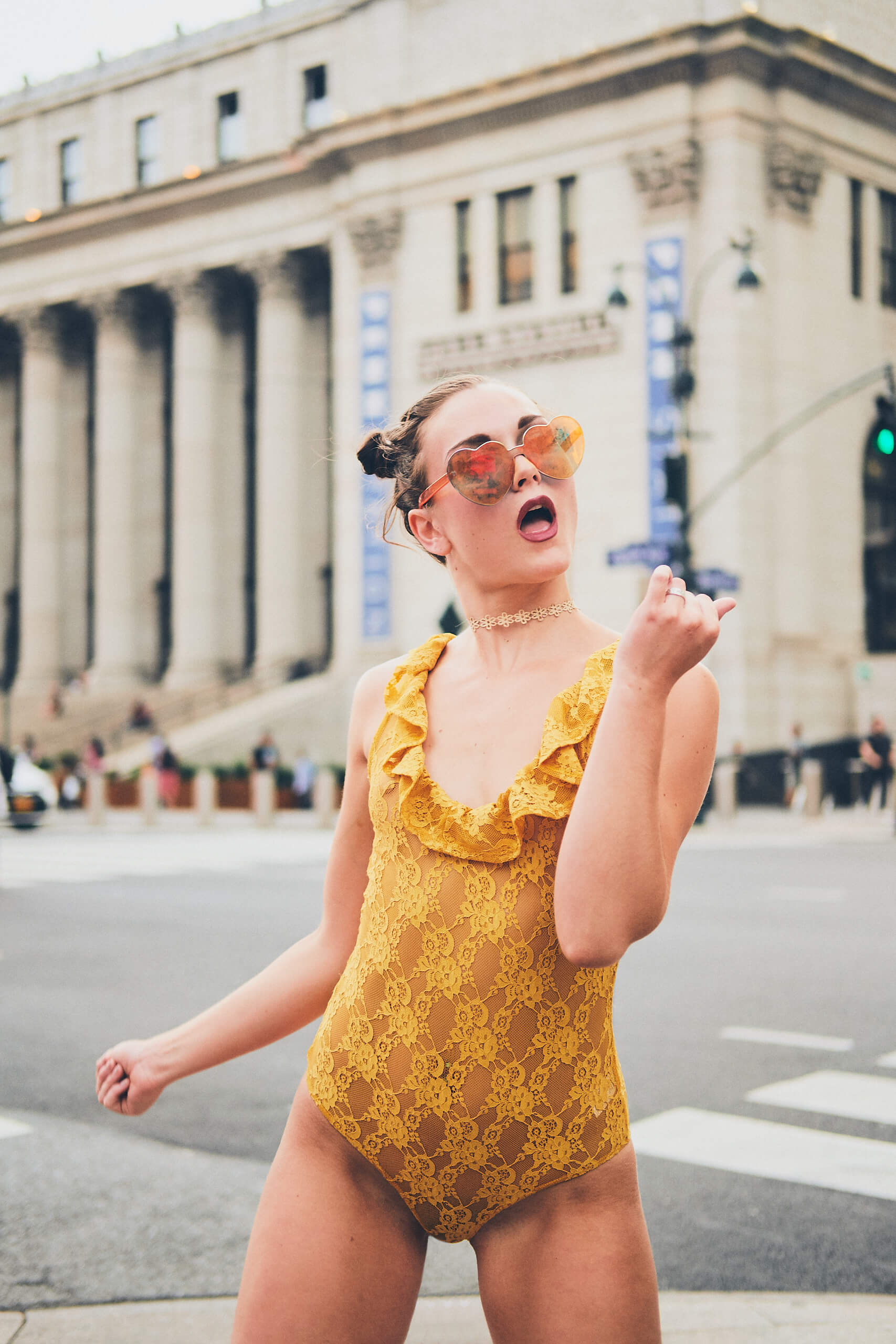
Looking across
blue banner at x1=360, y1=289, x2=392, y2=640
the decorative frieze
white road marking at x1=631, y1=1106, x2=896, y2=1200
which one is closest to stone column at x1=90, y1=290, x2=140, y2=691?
blue banner at x1=360, y1=289, x2=392, y2=640

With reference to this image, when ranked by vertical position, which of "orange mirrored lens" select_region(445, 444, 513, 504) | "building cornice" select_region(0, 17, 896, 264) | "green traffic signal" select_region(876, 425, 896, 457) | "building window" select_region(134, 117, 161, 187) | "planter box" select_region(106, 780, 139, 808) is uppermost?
"building window" select_region(134, 117, 161, 187)

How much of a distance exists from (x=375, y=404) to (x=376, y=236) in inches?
164

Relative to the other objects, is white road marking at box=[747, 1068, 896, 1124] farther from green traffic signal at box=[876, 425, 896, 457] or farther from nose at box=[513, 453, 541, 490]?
green traffic signal at box=[876, 425, 896, 457]

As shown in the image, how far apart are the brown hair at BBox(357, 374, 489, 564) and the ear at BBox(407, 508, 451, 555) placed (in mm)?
17

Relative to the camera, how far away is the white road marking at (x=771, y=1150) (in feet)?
18.0

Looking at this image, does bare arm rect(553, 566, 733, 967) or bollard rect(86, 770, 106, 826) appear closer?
bare arm rect(553, 566, 733, 967)

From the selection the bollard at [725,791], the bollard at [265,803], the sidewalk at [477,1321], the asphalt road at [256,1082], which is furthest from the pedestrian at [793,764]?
the sidewalk at [477,1321]

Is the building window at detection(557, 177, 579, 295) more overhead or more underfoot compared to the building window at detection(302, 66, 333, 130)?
more underfoot

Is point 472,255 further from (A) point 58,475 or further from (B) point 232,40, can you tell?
(A) point 58,475

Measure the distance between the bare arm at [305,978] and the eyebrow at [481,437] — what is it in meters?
0.43

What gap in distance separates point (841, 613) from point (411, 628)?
10060mm

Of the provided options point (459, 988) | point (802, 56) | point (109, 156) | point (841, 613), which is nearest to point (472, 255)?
point (802, 56)

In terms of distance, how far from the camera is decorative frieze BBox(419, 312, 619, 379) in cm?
3322

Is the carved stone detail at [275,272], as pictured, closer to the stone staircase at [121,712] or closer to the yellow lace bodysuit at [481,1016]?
the stone staircase at [121,712]
